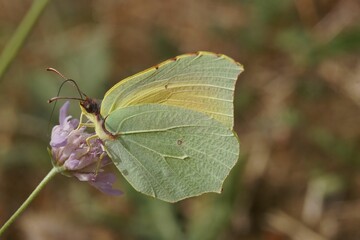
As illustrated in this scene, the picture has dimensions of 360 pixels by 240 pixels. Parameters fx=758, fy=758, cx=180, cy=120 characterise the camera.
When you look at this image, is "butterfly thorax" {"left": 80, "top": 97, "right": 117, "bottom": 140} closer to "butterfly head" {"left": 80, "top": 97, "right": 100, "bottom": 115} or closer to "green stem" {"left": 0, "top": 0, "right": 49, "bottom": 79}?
"butterfly head" {"left": 80, "top": 97, "right": 100, "bottom": 115}

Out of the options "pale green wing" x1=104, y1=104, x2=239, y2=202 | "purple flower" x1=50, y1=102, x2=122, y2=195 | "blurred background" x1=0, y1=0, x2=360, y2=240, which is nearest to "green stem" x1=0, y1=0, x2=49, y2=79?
"blurred background" x1=0, y1=0, x2=360, y2=240

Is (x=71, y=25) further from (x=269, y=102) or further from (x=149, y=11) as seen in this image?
(x=269, y=102)

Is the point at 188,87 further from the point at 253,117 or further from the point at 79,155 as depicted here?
the point at 253,117

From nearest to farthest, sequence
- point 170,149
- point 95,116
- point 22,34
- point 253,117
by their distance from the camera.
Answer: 1. point 95,116
2. point 170,149
3. point 22,34
4. point 253,117

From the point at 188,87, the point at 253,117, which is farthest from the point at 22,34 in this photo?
the point at 253,117

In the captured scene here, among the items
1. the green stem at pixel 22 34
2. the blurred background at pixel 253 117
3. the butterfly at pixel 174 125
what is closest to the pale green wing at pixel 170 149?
the butterfly at pixel 174 125

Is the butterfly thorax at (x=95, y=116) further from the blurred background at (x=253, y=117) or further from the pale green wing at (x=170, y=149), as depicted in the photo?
the blurred background at (x=253, y=117)
